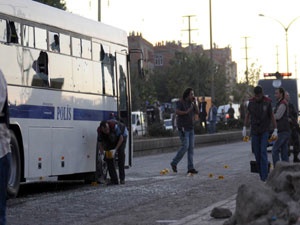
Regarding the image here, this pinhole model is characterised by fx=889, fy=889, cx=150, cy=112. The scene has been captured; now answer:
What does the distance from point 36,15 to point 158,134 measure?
80.6ft

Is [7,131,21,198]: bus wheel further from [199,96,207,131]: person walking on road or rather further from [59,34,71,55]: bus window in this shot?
[199,96,207,131]: person walking on road

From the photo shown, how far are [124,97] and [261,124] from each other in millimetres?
4422

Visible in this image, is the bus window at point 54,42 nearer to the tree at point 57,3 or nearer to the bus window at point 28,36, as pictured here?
the bus window at point 28,36

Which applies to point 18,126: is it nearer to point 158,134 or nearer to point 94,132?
point 94,132

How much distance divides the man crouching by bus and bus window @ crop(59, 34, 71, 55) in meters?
1.68

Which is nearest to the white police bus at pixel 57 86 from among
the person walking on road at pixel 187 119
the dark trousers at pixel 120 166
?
the dark trousers at pixel 120 166

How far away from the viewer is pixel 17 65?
47.4 feet

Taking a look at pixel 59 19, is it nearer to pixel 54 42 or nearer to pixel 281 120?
pixel 54 42

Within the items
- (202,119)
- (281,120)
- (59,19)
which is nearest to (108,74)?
(59,19)

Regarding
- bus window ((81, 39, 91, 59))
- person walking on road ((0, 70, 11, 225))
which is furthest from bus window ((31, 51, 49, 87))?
person walking on road ((0, 70, 11, 225))

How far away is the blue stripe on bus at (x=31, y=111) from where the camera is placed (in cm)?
1419

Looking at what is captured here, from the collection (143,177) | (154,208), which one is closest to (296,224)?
(154,208)

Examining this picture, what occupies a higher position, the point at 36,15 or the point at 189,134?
the point at 36,15

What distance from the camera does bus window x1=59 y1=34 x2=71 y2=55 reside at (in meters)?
16.4
